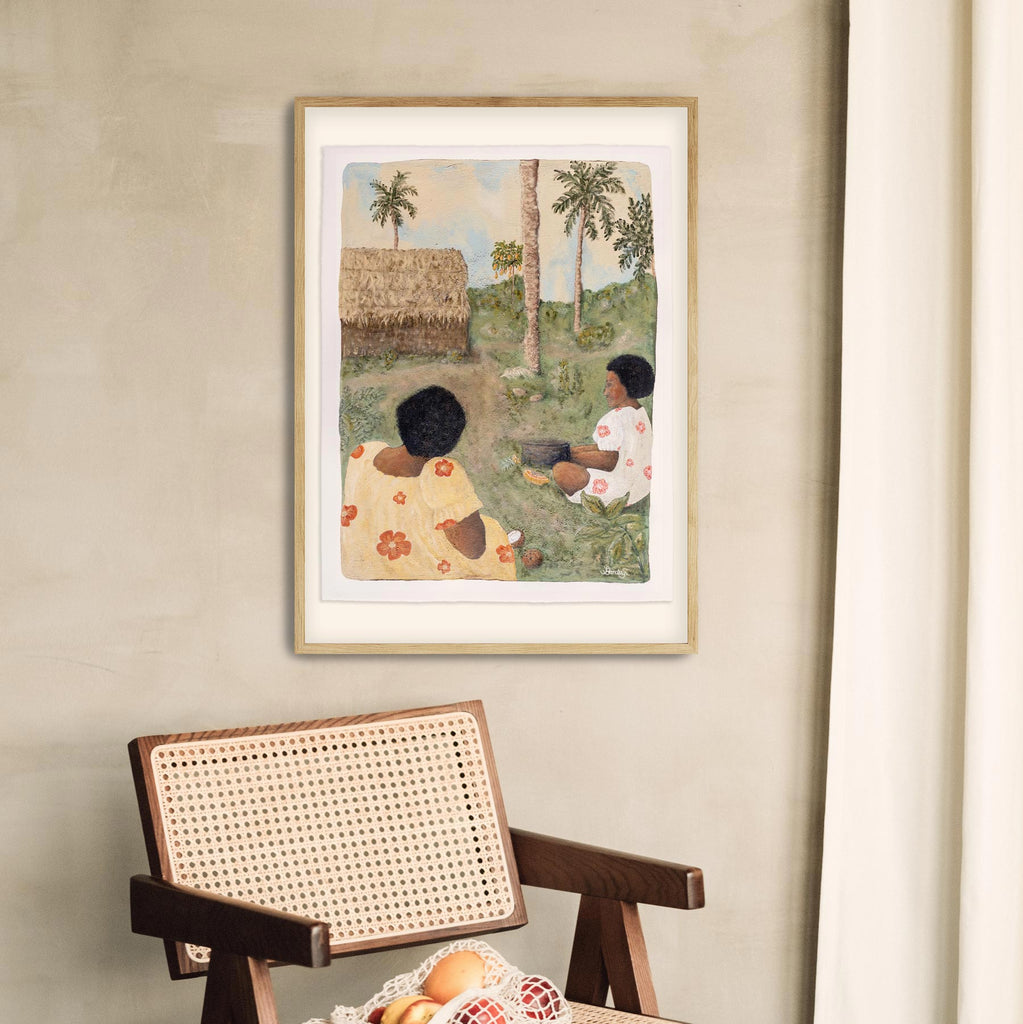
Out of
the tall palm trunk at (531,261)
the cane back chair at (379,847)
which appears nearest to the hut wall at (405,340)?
the tall palm trunk at (531,261)

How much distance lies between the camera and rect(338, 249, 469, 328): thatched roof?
1613 millimetres

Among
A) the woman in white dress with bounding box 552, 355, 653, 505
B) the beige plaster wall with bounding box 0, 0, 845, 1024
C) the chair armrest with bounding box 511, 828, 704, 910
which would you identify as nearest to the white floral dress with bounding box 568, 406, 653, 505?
the woman in white dress with bounding box 552, 355, 653, 505

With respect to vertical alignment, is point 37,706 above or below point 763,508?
below

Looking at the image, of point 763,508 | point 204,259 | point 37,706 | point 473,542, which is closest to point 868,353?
point 763,508

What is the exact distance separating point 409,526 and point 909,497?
2.66ft

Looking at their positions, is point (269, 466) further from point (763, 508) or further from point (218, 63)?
point (763, 508)

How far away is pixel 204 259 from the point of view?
5.36 feet

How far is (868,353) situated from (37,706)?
1473 mm

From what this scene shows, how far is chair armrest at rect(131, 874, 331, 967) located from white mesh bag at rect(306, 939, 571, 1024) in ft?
0.68

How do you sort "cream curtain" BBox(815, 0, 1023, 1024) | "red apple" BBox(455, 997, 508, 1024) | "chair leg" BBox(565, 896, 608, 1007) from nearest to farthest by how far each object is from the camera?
"red apple" BBox(455, 997, 508, 1024)
"chair leg" BBox(565, 896, 608, 1007)
"cream curtain" BBox(815, 0, 1023, 1024)

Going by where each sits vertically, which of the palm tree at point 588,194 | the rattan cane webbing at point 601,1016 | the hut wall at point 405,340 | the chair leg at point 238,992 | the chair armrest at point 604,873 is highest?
the palm tree at point 588,194

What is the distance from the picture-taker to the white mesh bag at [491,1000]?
1.15 meters

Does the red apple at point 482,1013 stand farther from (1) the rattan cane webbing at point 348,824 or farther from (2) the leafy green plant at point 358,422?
(2) the leafy green plant at point 358,422

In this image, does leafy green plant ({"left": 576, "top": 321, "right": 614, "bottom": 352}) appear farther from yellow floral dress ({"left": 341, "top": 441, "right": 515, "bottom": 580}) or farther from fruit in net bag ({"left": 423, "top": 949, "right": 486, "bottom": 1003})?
fruit in net bag ({"left": 423, "top": 949, "right": 486, "bottom": 1003})
